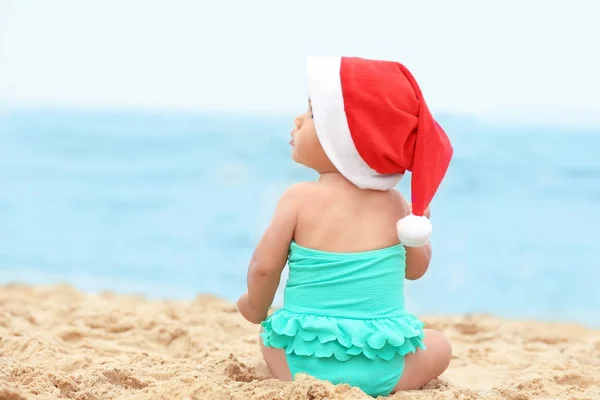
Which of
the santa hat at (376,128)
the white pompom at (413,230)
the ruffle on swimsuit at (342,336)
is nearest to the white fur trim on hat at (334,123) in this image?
the santa hat at (376,128)

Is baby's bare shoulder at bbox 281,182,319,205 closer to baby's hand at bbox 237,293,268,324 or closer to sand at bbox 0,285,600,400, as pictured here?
baby's hand at bbox 237,293,268,324

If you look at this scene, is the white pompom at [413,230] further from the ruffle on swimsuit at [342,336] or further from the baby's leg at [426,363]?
the baby's leg at [426,363]

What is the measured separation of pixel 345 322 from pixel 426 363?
33 centimetres

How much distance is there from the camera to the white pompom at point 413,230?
2295 millimetres

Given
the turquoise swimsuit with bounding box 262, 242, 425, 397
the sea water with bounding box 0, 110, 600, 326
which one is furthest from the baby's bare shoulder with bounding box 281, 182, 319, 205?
the sea water with bounding box 0, 110, 600, 326

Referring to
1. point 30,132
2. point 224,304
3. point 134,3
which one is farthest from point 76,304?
point 134,3

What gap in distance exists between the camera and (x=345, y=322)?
230cm

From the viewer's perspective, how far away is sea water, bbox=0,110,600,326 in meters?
7.15

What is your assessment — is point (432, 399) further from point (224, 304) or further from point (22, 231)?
point (22, 231)

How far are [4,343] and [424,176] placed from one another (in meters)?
1.68

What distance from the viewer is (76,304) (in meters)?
4.10

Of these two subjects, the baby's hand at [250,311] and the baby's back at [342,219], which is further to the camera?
the baby's hand at [250,311]

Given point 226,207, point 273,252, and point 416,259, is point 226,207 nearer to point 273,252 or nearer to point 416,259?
point 416,259

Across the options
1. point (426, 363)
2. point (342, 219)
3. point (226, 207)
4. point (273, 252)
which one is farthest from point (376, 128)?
point (226, 207)
